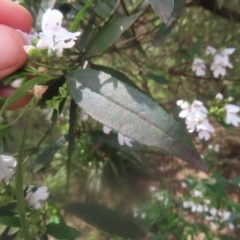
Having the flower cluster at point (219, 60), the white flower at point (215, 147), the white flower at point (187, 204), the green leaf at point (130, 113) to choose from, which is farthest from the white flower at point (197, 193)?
the green leaf at point (130, 113)

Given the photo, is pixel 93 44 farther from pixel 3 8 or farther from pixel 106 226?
pixel 106 226

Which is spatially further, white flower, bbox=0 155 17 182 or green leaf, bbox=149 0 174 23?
white flower, bbox=0 155 17 182

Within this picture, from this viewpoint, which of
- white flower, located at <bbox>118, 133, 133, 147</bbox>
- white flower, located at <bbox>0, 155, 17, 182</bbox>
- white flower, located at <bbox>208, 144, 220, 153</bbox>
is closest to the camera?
white flower, located at <bbox>0, 155, 17, 182</bbox>

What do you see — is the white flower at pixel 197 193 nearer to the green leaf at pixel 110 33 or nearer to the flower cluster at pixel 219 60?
the flower cluster at pixel 219 60

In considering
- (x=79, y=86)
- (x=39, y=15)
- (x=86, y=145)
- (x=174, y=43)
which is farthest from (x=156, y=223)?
(x=79, y=86)

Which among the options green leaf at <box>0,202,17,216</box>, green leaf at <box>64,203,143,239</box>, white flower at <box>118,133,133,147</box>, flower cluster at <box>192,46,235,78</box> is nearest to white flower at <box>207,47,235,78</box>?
flower cluster at <box>192,46,235,78</box>

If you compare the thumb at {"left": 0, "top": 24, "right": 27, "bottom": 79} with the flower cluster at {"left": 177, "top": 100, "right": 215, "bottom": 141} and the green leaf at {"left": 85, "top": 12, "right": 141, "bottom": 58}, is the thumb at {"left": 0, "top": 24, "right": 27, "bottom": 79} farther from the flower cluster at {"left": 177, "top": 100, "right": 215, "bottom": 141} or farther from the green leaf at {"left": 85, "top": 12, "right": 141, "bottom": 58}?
the flower cluster at {"left": 177, "top": 100, "right": 215, "bottom": 141}

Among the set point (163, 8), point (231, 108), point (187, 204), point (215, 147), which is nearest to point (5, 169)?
point (163, 8)
